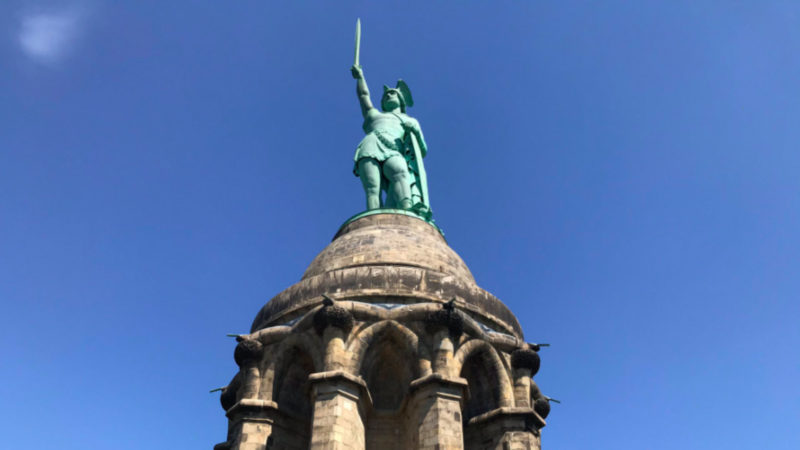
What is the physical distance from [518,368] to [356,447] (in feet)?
12.6

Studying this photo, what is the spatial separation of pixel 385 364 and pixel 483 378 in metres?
1.93

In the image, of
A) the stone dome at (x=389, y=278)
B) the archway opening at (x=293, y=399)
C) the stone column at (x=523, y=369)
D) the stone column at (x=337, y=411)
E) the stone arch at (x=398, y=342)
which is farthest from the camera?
the stone dome at (x=389, y=278)

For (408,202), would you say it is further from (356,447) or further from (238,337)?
(356,447)

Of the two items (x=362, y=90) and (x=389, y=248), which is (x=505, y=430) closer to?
(x=389, y=248)

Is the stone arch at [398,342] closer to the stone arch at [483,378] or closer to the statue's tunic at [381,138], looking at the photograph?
the stone arch at [483,378]

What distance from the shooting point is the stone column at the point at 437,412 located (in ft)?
40.5

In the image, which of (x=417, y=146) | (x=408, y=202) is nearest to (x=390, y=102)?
(x=417, y=146)

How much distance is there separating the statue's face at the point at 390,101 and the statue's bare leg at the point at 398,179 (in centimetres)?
305

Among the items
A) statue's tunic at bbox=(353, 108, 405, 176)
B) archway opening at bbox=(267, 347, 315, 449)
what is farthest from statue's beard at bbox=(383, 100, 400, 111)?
archway opening at bbox=(267, 347, 315, 449)

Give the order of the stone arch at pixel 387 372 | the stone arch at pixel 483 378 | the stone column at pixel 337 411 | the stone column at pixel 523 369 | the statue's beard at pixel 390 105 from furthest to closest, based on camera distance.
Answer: the statue's beard at pixel 390 105 < the stone column at pixel 523 369 < the stone arch at pixel 483 378 < the stone arch at pixel 387 372 < the stone column at pixel 337 411

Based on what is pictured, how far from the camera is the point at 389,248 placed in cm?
1603

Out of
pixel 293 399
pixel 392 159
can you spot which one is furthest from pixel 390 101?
pixel 293 399

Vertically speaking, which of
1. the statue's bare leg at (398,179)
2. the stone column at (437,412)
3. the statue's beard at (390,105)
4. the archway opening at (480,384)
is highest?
the statue's beard at (390,105)

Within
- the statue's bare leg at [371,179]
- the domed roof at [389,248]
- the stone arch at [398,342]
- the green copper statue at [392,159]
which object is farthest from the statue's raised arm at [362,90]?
the stone arch at [398,342]
